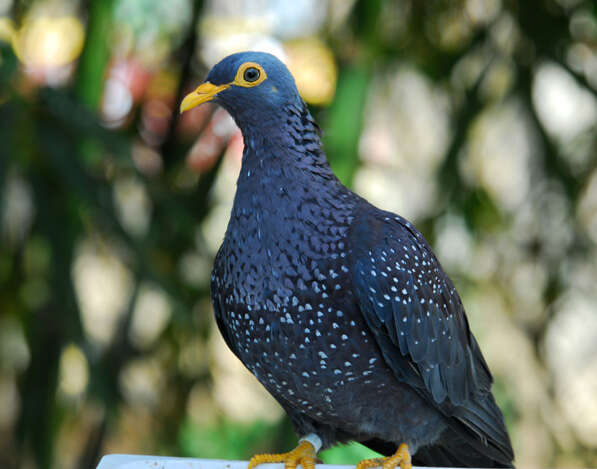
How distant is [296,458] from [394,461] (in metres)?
0.15

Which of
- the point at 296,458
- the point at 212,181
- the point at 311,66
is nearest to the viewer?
the point at 296,458

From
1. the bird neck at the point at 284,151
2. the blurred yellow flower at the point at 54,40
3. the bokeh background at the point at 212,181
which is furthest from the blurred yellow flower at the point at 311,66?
the bird neck at the point at 284,151

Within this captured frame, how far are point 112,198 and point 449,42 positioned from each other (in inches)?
49.0

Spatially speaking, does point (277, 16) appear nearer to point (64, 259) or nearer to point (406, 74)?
point (406, 74)

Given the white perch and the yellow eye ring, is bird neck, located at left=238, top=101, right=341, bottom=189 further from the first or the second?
the white perch

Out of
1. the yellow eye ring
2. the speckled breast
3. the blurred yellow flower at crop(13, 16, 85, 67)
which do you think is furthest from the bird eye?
the blurred yellow flower at crop(13, 16, 85, 67)

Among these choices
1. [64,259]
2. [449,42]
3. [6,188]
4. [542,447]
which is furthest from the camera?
[542,447]

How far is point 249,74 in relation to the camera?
3.22 feet

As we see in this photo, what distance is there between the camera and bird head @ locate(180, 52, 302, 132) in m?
0.98

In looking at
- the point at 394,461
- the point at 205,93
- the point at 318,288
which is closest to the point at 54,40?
the point at 205,93

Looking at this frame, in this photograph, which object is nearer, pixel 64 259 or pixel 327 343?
pixel 327 343

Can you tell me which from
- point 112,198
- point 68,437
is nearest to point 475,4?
point 112,198

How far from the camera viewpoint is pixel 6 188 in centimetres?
149

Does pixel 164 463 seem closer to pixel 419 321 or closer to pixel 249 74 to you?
pixel 419 321
